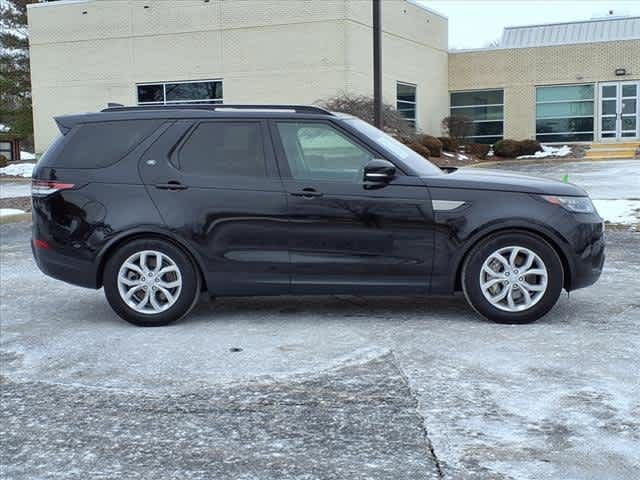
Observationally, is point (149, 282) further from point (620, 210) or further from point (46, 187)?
point (620, 210)

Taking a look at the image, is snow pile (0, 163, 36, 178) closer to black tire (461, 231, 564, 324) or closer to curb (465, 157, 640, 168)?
curb (465, 157, 640, 168)

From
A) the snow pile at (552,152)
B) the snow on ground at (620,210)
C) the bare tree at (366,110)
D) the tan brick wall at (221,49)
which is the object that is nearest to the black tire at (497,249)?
the snow on ground at (620,210)

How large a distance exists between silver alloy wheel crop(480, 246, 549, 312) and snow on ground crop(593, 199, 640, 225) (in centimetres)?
661

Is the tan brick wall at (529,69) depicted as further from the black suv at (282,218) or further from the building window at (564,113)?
the black suv at (282,218)

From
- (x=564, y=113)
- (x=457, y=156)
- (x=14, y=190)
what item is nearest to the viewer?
(x=14, y=190)

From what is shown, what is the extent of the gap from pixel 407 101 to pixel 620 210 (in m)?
21.2

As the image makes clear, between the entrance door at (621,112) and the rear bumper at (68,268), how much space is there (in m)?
32.2

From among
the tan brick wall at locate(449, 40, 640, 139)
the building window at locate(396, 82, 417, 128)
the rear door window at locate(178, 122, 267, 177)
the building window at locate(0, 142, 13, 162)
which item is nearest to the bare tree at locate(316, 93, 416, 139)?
the building window at locate(396, 82, 417, 128)

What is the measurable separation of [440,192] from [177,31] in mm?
26490

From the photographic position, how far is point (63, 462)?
390cm

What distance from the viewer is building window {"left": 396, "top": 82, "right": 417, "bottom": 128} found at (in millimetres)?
33094

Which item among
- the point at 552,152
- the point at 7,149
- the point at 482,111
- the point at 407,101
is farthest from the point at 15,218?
the point at 7,149

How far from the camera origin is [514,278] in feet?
20.7

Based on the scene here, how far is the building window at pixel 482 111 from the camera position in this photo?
37250 millimetres
